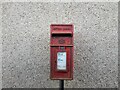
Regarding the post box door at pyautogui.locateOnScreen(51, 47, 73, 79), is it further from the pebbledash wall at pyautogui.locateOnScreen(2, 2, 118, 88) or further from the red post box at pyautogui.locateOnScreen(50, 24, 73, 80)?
the pebbledash wall at pyautogui.locateOnScreen(2, 2, 118, 88)

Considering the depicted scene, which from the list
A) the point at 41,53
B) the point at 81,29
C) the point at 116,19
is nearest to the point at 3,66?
the point at 41,53


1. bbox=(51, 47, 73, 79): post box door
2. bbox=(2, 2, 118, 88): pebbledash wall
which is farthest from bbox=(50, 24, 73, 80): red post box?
bbox=(2, 2, 118, 88): pebbledash wall

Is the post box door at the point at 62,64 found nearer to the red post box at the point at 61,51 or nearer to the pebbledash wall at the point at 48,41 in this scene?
the red post box at the point at 61,51

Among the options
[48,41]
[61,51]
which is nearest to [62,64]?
[61,51]

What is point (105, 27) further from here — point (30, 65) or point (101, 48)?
point (30, 65)

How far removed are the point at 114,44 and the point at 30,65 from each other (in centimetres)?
126

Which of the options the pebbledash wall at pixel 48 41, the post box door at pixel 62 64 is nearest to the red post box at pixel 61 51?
the post box door at pixel 62 64

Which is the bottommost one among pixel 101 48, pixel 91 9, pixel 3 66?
pixel 3 66

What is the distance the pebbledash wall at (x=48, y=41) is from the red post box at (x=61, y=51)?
54 centimetres

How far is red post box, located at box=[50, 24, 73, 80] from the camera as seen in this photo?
3.03m

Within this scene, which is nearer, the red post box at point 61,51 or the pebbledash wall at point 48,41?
the red post box at point 61,51

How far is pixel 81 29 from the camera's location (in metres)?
3.60

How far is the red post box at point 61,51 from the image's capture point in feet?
9.94

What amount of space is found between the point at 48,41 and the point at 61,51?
2.08 ft
